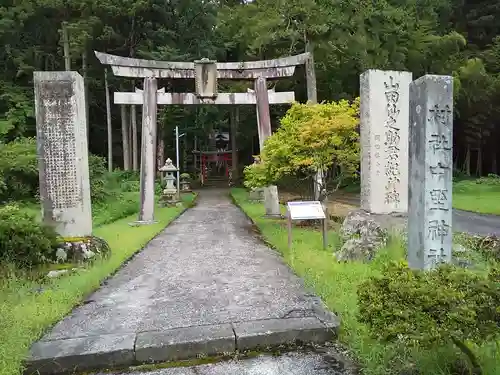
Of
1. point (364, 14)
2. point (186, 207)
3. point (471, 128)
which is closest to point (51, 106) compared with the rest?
point (186, 207)

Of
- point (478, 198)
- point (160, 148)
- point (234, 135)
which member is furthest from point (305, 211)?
point (234, 135)

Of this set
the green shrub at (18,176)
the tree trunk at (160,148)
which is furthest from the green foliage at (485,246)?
the tree trunk at (160,148)

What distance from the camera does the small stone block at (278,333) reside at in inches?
148

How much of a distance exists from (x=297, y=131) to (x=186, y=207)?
9.71 m

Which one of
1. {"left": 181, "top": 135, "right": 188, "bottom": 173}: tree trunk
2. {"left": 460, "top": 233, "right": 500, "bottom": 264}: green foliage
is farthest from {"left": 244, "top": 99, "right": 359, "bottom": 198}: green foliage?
{"left": 181, "top": 135, "right": 188, "bottom": 173}: tree trunk

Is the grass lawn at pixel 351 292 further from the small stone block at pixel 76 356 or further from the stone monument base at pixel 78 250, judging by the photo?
the stone monument base at pixel 78 250

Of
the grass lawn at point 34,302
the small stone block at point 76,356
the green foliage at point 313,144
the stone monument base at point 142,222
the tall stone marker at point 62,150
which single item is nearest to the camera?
the small stone block at point 76,356

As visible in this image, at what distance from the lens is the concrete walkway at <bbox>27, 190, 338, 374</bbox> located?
3.61m

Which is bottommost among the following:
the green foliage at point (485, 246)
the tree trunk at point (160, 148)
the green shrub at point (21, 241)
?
the green foliage at point (485, 246)

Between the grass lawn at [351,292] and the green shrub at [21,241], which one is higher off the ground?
the green shrub at [21,241]

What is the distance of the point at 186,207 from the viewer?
18453 millimetres

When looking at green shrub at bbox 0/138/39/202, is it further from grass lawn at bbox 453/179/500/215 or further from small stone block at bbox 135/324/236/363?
grass lawn at bbox 453/179/500/215

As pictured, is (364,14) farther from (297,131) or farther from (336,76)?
(297,131)

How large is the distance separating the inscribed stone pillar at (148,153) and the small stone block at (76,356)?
8.83 m
